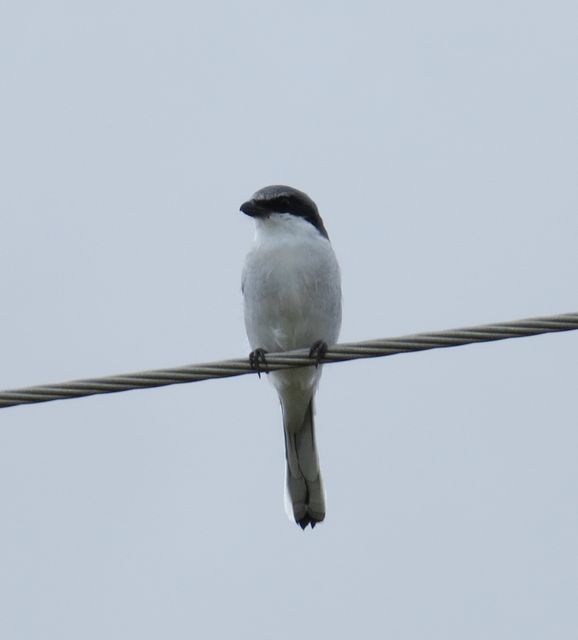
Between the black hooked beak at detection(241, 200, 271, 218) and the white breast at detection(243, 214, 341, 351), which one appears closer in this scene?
the white breast at detection(243, 214, 341, 351)

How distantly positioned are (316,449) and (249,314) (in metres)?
1.23

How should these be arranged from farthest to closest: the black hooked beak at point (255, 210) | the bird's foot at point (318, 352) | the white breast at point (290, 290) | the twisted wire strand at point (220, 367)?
1. the black hooked beak at point (255, 210)
2. the white breast at point (290, 290)
3. the bird's foot at point (318, 352)
4. the twisted wire strand at point (220, 367)

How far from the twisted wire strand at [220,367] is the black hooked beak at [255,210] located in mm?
2760

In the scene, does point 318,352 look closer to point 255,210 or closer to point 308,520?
point 255,210

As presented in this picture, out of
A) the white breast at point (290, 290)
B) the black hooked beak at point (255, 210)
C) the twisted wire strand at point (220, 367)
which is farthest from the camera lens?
the black hooked beak at point (255, 210)

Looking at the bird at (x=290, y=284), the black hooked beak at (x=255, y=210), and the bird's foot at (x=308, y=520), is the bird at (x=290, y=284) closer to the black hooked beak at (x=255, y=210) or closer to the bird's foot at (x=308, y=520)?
the black hooked beak at (x=255, y=210)

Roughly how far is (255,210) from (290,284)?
61cm

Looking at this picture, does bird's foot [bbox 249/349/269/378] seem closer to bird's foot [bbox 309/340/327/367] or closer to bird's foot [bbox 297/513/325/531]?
bird's foot [bbox 309/340/327/367]

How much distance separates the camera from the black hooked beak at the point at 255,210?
9.73 meters

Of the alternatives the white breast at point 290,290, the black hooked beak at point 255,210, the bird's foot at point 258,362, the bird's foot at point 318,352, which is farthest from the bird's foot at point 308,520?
the black hooked beak at point 255,210

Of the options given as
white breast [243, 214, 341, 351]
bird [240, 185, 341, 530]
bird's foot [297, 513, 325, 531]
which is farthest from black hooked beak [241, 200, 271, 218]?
bird's foot [297, 513, 325, 531]

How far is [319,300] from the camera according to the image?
372 inches

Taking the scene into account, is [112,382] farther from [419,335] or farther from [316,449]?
[316,449]

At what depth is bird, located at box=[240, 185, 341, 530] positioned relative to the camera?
9438mm
